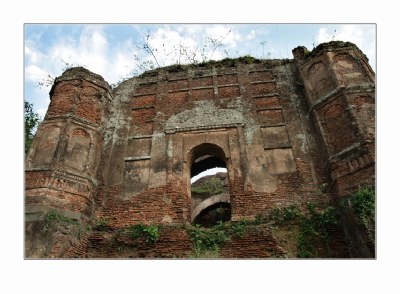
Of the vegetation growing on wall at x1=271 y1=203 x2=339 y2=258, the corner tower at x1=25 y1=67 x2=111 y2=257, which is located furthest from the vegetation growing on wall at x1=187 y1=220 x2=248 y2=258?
the corner tower at x1=25 y1=67 x2=111 y2=257

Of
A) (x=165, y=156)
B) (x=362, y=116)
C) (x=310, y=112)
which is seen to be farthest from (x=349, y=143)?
(x=165, y=156)

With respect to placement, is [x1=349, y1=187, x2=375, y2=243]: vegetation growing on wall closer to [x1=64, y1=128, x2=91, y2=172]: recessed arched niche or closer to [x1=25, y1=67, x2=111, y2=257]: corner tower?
[x1=25, y1=67, x2=111, y2=257]: corner tower

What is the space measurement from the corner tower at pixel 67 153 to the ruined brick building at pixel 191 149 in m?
0.03

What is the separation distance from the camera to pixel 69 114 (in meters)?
8.28

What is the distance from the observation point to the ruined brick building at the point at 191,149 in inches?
264

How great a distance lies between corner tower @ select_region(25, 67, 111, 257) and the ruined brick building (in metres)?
0.03

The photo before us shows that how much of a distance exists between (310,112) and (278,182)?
212 centimetres

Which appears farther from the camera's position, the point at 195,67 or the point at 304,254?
the point at 195,67

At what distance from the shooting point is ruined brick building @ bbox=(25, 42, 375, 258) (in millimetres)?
6715

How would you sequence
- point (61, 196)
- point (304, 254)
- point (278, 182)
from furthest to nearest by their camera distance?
point (278, 182)
point (61, 196)
point (304, 254)

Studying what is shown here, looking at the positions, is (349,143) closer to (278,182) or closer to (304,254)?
(278,182)

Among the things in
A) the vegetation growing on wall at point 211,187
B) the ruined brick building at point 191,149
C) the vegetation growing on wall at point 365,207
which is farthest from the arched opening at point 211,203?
the vegetation growing on wall at point 365,207

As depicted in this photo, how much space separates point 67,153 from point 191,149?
9.66 feet

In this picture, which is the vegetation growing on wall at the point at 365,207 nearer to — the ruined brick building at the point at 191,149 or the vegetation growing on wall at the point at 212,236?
the ruined brick building at the point at 191,149
